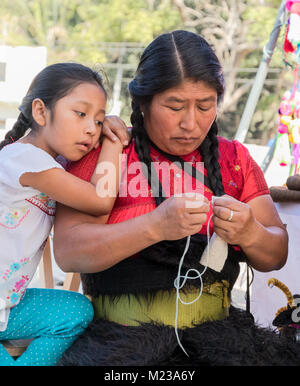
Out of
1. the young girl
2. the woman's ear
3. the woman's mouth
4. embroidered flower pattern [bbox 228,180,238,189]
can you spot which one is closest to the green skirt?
the young girl

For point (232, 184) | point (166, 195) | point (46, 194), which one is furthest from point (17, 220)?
point (232, 184)

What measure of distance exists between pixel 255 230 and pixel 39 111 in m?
0.84

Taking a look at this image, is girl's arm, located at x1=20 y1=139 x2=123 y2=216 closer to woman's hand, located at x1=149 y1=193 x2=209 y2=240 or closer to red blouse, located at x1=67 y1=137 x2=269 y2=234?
red blouse, located at x1=67 y1=137 x2=269 y2=234

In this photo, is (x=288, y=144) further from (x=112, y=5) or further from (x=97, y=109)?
(x=112, y=5)

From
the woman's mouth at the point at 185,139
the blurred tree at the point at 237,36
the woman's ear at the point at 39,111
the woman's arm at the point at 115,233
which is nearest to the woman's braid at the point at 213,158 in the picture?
the woman's mouth at the point at 185,139

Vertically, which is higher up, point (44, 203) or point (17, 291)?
point (44, 203)

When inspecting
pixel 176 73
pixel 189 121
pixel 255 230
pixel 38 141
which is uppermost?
pixel 176 73

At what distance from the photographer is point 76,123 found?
1.85m

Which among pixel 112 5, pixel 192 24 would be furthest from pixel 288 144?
Answer: pixel 112 5

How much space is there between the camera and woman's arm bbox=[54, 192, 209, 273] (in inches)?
60.8

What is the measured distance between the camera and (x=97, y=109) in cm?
189

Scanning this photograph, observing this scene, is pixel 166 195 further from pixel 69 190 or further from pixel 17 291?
pixel 17 291

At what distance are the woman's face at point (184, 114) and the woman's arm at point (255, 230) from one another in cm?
29

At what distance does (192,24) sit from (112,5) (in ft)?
11.7
